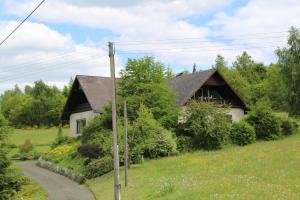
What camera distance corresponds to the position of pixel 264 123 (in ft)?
147

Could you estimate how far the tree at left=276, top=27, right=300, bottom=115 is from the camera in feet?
170

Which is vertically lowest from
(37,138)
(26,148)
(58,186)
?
(58,186)

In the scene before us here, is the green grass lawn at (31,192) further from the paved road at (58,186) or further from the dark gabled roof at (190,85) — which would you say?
the dark gabled roof at (190,85)

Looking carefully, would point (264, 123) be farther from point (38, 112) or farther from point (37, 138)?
point (38, 112)

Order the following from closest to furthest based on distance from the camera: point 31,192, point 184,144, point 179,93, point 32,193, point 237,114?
point 32,193 < point 31,192 < point 184,144 < point 179,93 < point 237,114

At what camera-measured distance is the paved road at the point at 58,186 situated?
2973 cm

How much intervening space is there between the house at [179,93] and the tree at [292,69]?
5.06 meters

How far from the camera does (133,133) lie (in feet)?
114

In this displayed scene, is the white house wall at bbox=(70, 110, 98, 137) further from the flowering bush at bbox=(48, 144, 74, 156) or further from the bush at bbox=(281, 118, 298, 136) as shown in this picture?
the bush at bbox=(281, 118, 298, 136)

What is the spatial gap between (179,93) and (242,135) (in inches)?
359

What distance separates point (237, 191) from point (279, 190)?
1514 mm

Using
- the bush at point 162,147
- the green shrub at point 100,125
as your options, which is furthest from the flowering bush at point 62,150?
the bush at point 162,147

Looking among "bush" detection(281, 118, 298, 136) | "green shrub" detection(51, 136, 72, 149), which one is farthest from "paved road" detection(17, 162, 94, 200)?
"bush" detection(281, 118, 298, 136)

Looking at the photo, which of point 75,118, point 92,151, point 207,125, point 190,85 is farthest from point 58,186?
point 75,118
